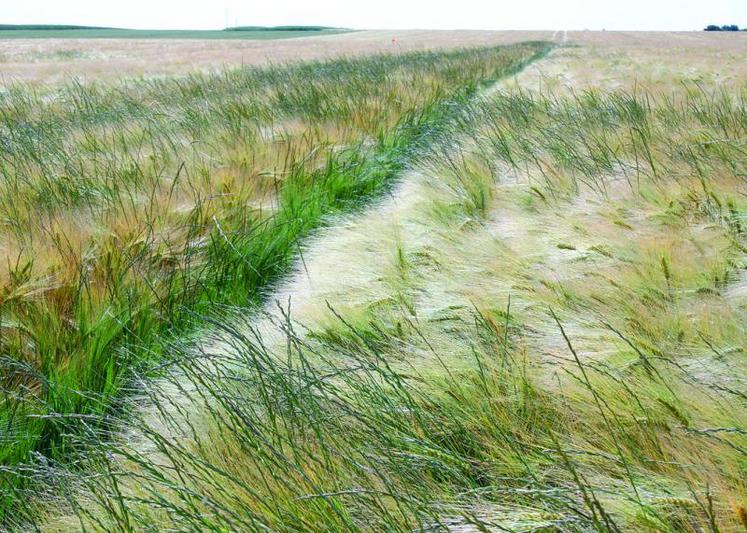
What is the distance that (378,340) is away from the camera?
152cm

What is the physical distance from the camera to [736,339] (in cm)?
128

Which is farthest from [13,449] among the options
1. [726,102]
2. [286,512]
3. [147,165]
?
[726,102]

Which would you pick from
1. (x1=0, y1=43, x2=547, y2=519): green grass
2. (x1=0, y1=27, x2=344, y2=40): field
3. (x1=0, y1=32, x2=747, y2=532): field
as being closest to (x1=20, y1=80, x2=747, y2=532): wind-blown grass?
(x1=0, y1=32, x2=747, y2=532): field

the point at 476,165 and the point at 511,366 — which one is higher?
the point at 476,165

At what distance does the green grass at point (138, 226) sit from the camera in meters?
1.51

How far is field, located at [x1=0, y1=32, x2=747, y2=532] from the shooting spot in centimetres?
93

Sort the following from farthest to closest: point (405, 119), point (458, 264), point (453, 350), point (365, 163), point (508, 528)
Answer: point (405, 119) → point (365, 163) → point (458, 264) → point (453, 350) → point (508, 528)

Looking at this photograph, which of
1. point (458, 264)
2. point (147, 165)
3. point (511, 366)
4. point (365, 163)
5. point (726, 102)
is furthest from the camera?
point (726, 102)

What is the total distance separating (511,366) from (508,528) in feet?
1.59

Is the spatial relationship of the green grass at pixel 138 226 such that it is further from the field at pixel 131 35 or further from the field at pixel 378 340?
the field at pixel 131 35

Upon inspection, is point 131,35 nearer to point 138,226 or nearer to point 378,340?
point 138,226

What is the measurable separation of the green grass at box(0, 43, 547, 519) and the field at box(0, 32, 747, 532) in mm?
15

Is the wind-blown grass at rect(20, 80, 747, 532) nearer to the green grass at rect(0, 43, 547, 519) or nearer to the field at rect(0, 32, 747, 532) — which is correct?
the field at rect(0, 32, 747, 532)

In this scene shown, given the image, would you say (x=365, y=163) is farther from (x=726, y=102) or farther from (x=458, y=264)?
(x=726, y=102)
